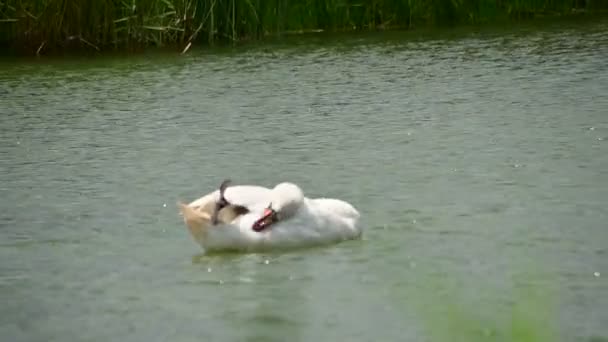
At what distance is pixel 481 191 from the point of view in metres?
7.64

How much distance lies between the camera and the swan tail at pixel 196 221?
6.50 meters

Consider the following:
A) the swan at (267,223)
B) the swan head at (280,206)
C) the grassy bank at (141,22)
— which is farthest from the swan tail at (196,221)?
the grassy bank at (141,22)

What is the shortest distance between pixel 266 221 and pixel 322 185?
1581 mm

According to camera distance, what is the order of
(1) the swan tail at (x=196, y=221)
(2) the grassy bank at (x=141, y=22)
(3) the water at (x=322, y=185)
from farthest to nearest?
1. (2) the grassy bank at (x=141, y=22)
2. (1) the swan tail at (x=196, y=221)
3. (3) the water at (x=322, y=185)

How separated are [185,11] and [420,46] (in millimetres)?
2633

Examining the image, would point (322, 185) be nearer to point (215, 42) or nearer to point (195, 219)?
point (195, 219)

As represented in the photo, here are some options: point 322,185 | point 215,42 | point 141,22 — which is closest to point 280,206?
point 322,185

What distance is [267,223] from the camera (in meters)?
6.61

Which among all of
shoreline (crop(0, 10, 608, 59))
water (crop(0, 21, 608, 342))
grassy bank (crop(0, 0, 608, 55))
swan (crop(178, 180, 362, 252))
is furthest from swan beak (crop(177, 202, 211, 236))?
grassy bank (crop(0, 0, 608, 55))

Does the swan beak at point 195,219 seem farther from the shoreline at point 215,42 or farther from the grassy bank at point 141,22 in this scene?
the grassy bank at point 141,22

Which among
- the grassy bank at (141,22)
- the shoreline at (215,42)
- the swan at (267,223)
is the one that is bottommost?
the shoreline at (215,42)

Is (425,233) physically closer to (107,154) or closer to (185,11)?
(107,154)

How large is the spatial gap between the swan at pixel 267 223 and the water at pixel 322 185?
0.08m


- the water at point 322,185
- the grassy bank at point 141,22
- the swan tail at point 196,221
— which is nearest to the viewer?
the water at point 322,185
